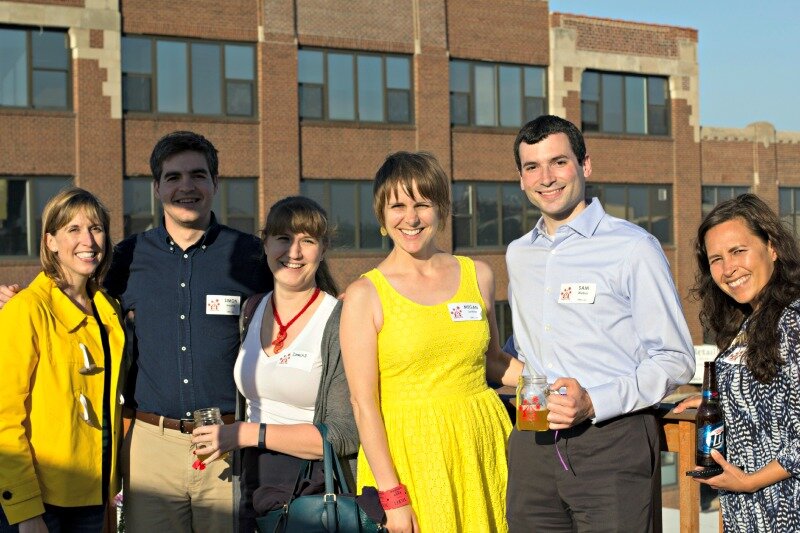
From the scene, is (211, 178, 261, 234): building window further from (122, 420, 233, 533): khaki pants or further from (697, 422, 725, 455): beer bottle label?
(697, 422, 725, 455): beer bottle label

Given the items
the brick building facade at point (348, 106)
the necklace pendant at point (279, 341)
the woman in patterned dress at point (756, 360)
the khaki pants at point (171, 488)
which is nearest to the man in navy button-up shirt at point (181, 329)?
the khaki pants at point (171, 488)

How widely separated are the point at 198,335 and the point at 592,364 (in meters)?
2.18

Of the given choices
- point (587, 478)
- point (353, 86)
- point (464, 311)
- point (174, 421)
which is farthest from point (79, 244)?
point (353, 86)

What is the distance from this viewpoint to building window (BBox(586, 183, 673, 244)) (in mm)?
33344

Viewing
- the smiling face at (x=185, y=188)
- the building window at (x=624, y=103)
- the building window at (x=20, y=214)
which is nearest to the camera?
the smiling face at (x=185, y=188)

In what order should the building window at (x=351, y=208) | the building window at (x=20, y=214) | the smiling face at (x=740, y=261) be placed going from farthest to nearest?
the building window at (x=351, y=208) < the building window at (x=20, y=214) < the smiling face at (x=740, y=261)

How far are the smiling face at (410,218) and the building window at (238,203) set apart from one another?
22.8 m

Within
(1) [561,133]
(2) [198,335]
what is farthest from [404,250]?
(2) [198,335]

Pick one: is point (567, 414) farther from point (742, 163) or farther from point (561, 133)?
point (742, 163)

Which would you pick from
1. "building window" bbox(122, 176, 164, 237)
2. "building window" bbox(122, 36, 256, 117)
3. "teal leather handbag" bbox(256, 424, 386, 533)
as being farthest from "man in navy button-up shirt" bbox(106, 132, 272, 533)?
"building window" bbox(122, 36, 256, 117)

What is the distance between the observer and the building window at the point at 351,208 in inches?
1113

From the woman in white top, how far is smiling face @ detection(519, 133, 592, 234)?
1.13m

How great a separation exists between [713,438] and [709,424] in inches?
Result: 2.3

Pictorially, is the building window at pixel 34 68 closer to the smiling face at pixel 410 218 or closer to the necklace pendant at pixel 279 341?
the necklace pendant at pixel 279 341
